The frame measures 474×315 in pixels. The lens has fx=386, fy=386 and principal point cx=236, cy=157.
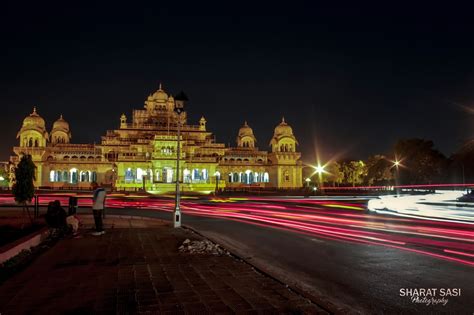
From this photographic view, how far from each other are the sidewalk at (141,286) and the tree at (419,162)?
74474 millimetres

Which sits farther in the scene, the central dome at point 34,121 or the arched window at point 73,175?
the central dome at point 34,121

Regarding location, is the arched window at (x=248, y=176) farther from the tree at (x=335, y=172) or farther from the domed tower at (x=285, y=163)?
the tree at (x=335, y=172)

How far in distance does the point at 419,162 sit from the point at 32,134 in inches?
3099

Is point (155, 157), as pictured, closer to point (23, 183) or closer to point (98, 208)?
point (23, 183)

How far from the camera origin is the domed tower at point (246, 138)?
320 ft

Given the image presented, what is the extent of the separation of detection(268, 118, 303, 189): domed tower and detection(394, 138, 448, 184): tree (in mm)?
21579

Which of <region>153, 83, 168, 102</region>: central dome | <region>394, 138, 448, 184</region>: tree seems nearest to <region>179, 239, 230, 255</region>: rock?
<region>394, 138, 448, 184</region>: tree

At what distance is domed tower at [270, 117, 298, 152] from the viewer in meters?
89.8

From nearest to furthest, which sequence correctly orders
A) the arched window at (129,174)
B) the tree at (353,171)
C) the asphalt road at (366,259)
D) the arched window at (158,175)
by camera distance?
the asphalt road at (366,259) → the arched window at (158,175) → the arched window at (129,174) → the tree at (353,171)

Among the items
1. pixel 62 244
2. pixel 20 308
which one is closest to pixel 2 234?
pixel 62 244

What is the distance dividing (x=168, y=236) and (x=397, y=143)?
76.2 meters

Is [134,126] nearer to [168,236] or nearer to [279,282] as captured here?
[168,236]

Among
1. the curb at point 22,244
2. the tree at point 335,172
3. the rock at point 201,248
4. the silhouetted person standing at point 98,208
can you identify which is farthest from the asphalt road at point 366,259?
the tree at point 335,172

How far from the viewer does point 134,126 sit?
282ft
